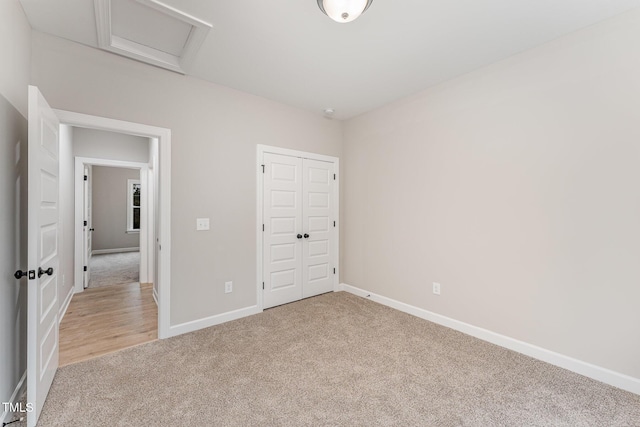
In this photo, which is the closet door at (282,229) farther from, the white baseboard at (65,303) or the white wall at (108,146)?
the white wall at (108,146)

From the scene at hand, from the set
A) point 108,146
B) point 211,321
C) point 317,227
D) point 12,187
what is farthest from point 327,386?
point 108,146

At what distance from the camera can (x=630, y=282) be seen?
1990 millimetres

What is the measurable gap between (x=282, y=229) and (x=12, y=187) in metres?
2.47

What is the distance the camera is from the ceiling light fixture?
1.69m

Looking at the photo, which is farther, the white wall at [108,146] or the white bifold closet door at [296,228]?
the white wall at [108,146]

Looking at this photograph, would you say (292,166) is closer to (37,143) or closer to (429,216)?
(429,216)

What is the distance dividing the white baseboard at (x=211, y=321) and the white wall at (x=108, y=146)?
3174mm

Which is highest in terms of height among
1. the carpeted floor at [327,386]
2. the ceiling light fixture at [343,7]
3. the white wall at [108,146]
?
the ceiling light fixture at [343,7]

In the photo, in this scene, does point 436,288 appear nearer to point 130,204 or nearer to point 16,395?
point 16,395

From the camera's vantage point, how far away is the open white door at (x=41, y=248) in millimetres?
1587

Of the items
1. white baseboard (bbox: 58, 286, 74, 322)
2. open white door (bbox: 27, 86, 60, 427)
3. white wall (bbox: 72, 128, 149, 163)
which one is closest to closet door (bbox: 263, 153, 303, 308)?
open white door (bbox: 27, 86, 60, 427)

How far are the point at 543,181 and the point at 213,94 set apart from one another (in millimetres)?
3384

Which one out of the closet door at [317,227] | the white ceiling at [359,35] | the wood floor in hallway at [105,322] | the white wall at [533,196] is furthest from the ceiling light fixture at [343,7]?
the wood floor in hallway at [105,322]

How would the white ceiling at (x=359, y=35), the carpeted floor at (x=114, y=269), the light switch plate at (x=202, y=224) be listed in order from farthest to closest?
the carpeted floor at (x=114, y=269), the light switch plate at (x=202, y=224), the white ceiling at (x=359, y=35)
